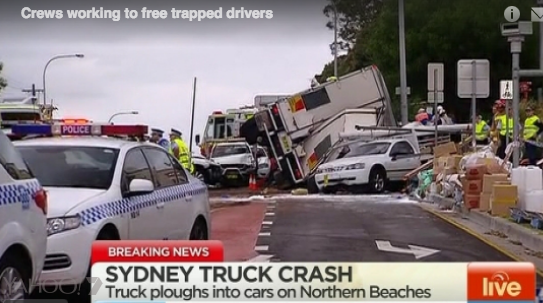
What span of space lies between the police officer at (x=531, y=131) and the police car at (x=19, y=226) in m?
10.4

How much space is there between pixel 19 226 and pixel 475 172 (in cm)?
974

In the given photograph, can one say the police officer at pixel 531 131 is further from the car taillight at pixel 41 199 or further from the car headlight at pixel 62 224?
the car taillight at pixel 41 199

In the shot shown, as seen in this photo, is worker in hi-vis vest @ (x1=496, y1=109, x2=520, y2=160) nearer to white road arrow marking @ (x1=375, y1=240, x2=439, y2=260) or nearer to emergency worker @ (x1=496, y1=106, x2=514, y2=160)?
emergency worker @ (x1=496, y1=106, x2=514, y2=160)

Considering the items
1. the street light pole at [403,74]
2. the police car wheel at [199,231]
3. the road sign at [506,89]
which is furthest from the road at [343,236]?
the street light pole at [403,74]

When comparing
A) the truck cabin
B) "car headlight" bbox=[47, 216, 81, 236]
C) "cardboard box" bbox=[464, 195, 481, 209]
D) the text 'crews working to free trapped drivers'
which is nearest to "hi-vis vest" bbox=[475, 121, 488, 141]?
"cardboard box" bbox=[464, 195, 481, 209]

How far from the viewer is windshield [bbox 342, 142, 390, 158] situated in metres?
23.6

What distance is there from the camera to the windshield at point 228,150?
96.7 ft

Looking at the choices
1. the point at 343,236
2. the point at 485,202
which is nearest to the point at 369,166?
the point at 485,202

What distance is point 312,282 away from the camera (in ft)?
17.8

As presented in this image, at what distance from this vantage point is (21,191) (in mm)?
6348

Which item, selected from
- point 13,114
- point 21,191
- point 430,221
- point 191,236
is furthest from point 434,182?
point 21,191

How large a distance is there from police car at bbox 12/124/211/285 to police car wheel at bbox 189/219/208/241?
3 centimetres

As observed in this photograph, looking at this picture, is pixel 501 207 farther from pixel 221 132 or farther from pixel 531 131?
pixel 221 132

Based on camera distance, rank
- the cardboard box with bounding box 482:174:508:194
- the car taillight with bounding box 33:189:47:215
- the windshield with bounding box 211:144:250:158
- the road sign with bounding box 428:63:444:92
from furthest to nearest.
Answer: the windshield with bounding box 211:144:250:158 < the road sign with bounding box 428:63:444:92 < the cardboard box with bounding box 482:174:508:194 < the car taillight with bounding box 33:189:47:215
